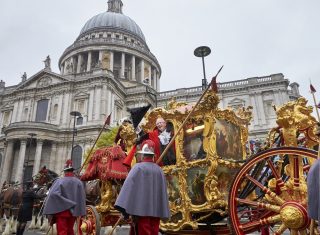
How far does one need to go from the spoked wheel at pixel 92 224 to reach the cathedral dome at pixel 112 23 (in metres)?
51.4

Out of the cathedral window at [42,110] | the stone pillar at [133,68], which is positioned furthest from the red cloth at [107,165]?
the stone pillar at [133,68]

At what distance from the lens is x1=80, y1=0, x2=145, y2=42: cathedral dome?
183 feet

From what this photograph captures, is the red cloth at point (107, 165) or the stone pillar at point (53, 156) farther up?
the stone pillar at point (53, 156)

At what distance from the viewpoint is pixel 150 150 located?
5.13 meters

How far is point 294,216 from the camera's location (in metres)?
4.03

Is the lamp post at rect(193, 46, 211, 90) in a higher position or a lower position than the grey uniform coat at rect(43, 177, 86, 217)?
higher

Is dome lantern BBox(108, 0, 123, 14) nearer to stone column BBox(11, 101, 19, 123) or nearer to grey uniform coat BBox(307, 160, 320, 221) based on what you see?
stone column BBox(11, 101, 19, 123)

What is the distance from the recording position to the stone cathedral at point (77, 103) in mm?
34094

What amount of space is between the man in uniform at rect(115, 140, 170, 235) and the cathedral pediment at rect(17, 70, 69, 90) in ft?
121

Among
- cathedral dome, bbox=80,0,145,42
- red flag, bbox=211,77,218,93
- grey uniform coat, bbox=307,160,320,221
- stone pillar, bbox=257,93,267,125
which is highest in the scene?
cathedral dome, bbox=80,0,145,42

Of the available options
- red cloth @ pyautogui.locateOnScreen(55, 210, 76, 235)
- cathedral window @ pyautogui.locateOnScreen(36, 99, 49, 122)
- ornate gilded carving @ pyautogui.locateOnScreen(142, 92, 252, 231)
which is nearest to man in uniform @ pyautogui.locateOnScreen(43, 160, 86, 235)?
red cloth @ pyautogui.locateOnScreen(55, 210, 76, 235)

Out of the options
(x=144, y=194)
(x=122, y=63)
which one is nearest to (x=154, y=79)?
(x=122, y=63)

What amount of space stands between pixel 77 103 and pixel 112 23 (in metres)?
24.4

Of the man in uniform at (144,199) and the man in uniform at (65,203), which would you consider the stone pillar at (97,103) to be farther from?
the man in uniform at (144,199)
